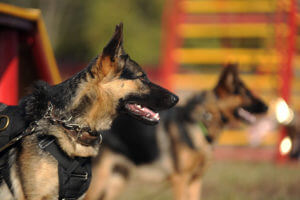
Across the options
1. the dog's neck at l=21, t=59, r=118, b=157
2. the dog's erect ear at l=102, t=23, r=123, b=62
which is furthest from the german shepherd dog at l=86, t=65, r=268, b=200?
the dog's erect ear at l=102, t=23, r=123, b=62

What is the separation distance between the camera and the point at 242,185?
22.2 ft

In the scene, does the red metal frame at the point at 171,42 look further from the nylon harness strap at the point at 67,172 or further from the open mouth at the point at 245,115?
the nylon harness strap at the point at 67,172

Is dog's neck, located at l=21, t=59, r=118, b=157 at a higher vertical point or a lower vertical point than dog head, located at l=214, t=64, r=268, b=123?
higher

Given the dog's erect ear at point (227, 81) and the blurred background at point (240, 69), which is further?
the dog's erect ear at point (227, 81)

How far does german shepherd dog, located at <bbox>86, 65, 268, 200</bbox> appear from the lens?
17.5 feet

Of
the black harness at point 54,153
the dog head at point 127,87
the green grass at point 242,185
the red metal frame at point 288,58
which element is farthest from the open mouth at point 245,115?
the red metal frame at point 288,58

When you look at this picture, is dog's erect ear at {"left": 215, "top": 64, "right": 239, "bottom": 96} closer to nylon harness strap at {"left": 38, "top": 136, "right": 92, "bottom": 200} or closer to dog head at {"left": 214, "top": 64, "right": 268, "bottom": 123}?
dog head at {"left": 214, "top": 64, "right": 268, "bottom": 123}

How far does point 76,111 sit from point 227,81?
308 cm

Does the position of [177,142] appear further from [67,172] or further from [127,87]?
[67,172]

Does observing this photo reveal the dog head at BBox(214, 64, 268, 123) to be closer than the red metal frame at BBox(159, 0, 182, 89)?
Yes

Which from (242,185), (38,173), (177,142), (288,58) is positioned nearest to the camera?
(38,173)

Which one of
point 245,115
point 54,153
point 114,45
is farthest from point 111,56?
point 245,115

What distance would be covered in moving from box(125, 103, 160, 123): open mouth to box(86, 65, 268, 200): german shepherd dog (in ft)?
6.53

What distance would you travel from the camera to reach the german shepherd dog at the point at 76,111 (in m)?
2.90
